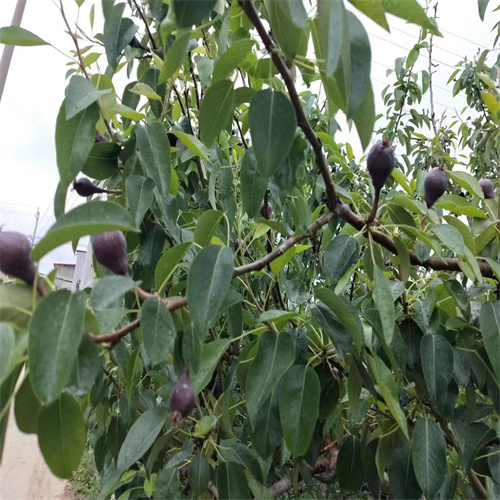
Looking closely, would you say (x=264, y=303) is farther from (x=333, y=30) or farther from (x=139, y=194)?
(x=333, y=30)

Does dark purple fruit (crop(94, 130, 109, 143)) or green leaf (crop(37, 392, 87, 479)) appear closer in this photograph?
green leaf (crop(37, 392, 87, 479))

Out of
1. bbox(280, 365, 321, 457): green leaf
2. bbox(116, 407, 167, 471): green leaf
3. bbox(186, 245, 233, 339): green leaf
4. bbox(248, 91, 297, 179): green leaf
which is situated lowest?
bbox(116, 407, 167, 471): green leaf

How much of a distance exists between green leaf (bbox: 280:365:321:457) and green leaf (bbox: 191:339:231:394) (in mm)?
77

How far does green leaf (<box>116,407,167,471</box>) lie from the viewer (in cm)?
53

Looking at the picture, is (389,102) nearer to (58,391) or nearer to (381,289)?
(381,289)

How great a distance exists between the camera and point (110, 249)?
1.25 feet

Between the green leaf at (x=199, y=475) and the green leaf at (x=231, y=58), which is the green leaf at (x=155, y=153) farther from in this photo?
the green leaf at (x=199, y=475)

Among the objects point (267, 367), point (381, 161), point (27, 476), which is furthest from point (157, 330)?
point (27, 476)

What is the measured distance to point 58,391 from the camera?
0.27 metres

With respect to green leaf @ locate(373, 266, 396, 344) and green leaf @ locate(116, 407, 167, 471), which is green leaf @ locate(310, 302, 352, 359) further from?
green leaf @ locate(116, 407, 167, 471)

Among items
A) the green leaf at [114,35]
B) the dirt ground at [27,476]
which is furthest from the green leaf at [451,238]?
the dirt ground at [27,476]

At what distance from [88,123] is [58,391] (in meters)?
0.26

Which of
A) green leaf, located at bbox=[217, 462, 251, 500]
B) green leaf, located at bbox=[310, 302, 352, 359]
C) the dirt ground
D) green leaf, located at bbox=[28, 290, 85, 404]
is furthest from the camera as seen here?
the dirt ground

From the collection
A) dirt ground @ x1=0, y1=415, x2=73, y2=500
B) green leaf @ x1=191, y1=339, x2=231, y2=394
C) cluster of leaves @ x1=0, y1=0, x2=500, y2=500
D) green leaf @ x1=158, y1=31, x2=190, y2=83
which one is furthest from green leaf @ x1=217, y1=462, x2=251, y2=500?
dirt ground @ x1=0, y1=415, x2=73, y2=500
